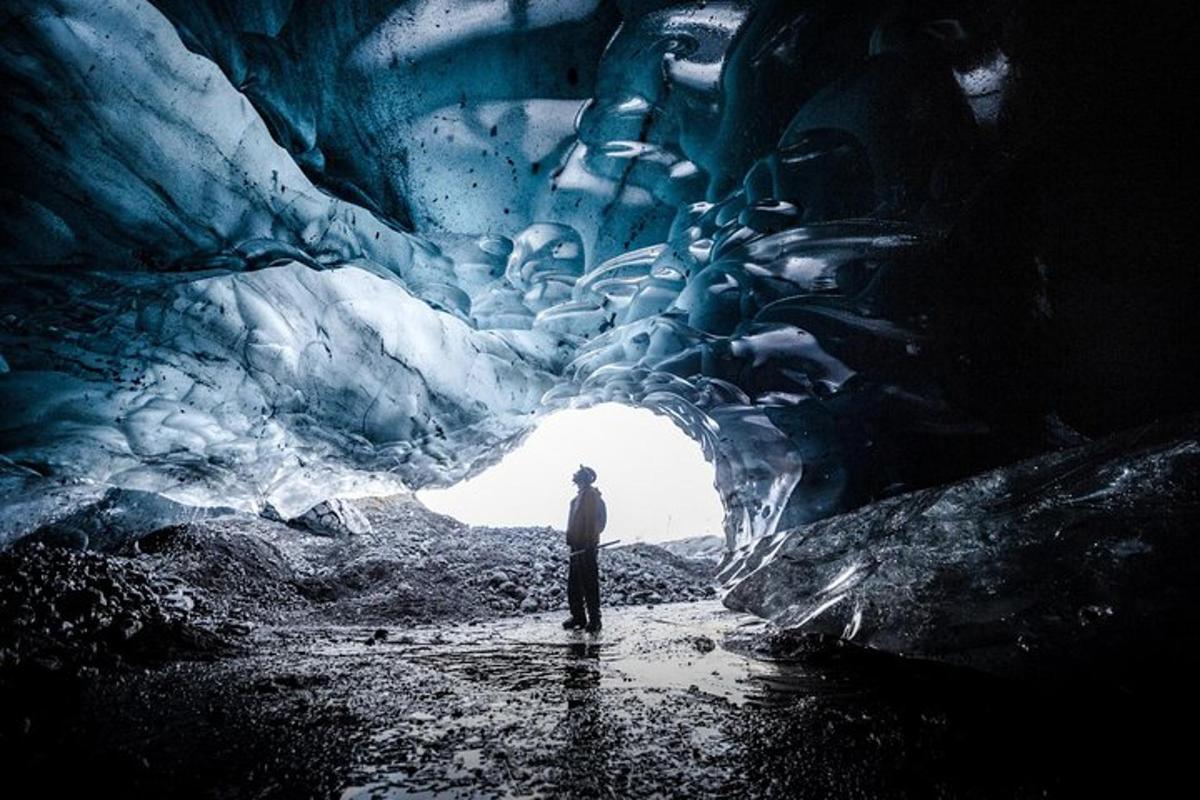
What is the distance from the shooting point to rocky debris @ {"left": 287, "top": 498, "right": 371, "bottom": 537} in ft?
32.9

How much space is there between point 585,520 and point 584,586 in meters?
0.65

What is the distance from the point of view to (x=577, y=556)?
5113 mm

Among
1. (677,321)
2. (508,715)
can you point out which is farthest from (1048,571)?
(677,321)

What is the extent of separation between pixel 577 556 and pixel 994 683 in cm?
345

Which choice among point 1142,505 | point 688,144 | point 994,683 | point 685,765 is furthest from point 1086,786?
point 688,144

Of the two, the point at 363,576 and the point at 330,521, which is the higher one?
the point at 330,521

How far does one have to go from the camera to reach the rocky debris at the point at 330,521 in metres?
10.0

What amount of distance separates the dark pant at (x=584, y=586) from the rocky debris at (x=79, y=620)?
111 inches

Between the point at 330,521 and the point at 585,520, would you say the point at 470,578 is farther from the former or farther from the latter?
the point at 330,521

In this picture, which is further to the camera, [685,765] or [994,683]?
[994,683]

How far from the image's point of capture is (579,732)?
5.94 feet

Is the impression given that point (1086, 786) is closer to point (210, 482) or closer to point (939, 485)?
point (939, 485)

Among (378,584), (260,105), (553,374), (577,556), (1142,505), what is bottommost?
(378,584)

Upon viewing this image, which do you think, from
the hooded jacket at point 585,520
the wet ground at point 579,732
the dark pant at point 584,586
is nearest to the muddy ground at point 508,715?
the wet ground at point 579,732
